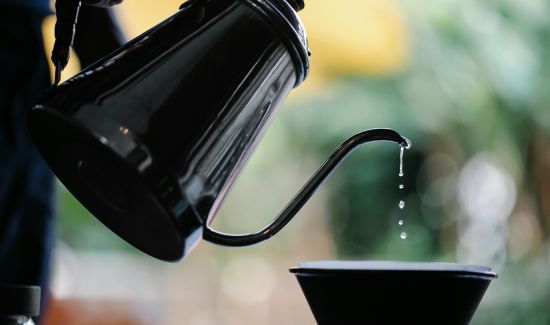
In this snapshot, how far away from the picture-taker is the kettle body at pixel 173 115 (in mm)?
479

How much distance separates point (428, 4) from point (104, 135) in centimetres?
289

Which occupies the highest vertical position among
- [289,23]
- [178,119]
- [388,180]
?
[388,180]

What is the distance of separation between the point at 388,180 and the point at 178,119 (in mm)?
2934

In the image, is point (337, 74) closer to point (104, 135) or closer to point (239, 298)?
point (239, 298)

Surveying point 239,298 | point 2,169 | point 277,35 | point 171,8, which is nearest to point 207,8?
point 277,35

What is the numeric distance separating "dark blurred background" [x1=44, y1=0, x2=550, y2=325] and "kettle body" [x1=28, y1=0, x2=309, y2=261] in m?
2.30

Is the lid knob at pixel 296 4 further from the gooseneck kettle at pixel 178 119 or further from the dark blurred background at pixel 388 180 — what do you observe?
the dark blurred background at pixel 388 180

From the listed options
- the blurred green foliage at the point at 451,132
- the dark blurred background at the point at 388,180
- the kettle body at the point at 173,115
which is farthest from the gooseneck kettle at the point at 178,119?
the blurred green foliage at the point at 451,132

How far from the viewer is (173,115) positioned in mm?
495

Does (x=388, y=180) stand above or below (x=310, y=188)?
above

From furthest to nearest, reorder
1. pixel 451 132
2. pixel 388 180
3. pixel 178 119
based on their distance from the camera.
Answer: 1. pixel 388 180
2. pixel 451 132
3. pixel 178 119

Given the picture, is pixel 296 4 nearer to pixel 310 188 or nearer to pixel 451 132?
pixel 310 188

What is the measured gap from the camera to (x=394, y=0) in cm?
313

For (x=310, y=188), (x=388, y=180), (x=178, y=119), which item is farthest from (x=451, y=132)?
(x=178, y=119)
